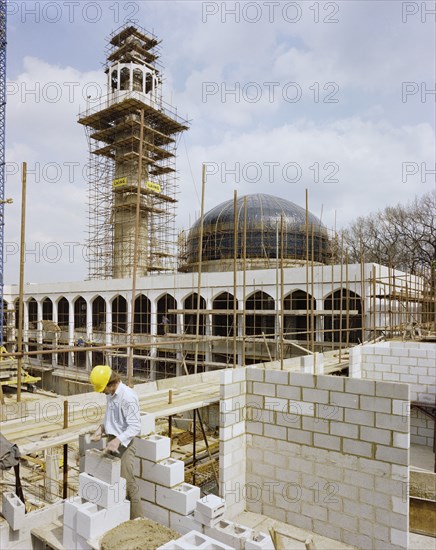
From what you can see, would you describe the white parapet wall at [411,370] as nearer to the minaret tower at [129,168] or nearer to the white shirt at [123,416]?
the white shirt at [123,416]

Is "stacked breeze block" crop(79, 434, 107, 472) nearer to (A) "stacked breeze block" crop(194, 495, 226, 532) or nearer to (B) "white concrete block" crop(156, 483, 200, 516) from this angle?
(B) "white concrete block" crop(156, 483, 200, 516)

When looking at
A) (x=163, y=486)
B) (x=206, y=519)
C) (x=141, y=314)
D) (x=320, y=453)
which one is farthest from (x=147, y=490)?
(x=141, y=314)

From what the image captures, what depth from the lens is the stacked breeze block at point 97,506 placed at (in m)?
3.75

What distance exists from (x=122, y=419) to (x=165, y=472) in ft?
3.16

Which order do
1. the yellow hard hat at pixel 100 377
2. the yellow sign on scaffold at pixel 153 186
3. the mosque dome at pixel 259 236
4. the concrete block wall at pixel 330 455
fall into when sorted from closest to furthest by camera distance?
the yellow hard hat at pixel 100 377
the concrete block wall at pixel 330 455
the mosque dome at pixel 259 236
the yellow sign on scaffold at pixel 153 186

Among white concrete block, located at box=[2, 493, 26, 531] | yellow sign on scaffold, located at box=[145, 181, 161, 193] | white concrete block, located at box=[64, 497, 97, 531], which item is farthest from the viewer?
yellow sign on scaffold, located at box=[145, 181, 161, 193]

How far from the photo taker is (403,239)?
3450 centimetres

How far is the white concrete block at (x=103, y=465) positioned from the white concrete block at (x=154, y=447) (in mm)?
816

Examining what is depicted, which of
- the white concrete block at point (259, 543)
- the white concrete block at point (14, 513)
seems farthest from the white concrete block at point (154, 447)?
the white concrete block at point (259, 543)

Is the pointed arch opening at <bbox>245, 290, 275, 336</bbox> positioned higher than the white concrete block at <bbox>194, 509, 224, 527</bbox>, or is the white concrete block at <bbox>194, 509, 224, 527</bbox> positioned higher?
the pointed arch opening at <bbox>245, 290, 275, 336</bbox>

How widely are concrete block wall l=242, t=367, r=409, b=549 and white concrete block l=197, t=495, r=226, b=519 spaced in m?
2.94

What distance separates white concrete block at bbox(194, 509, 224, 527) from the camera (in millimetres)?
4062

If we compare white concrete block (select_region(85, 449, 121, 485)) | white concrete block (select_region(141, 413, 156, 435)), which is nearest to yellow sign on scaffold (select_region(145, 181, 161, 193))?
white concrete block (select_region(141, 413, 156, 435))

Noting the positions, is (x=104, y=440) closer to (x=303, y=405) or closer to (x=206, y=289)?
(x=303, y=405)
